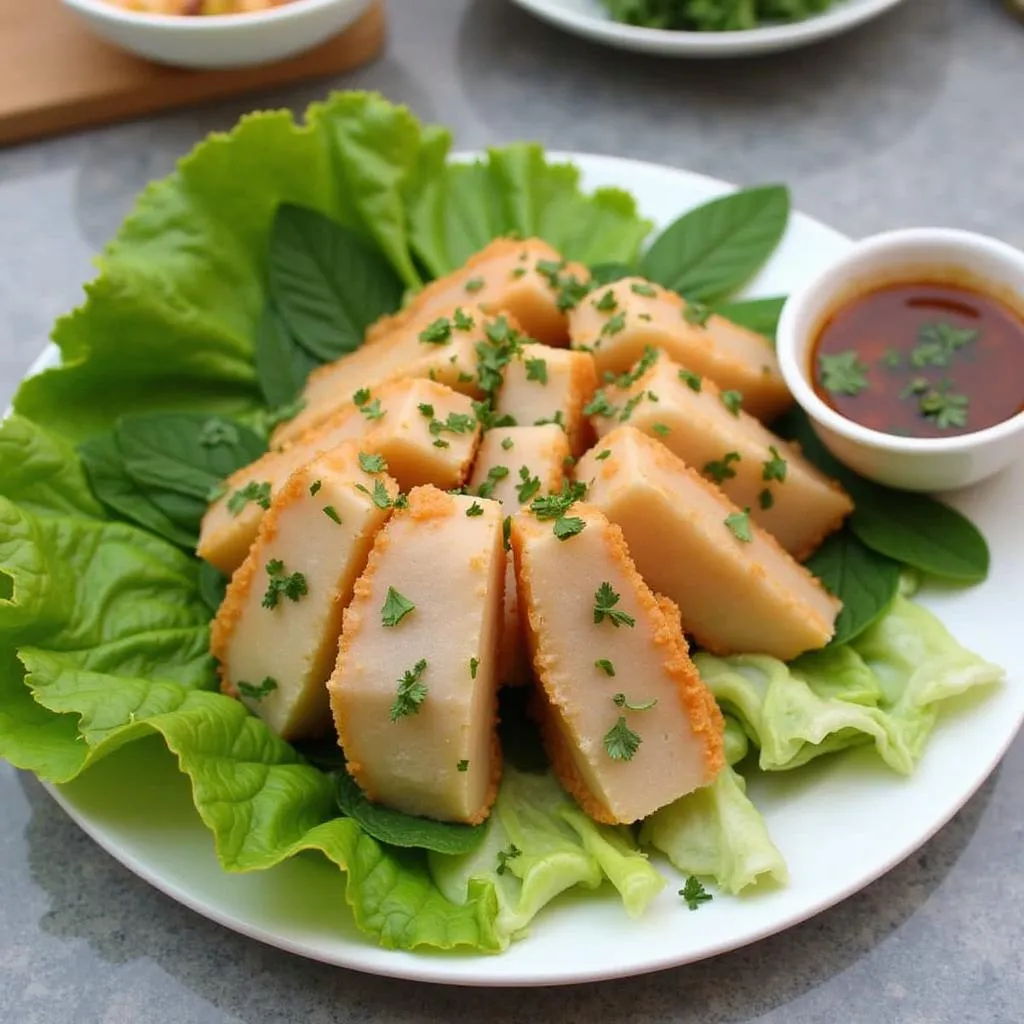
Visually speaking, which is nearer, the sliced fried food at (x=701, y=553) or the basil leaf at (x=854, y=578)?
the sliced fried food at (x=701, y=553)

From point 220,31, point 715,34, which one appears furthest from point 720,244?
point 220,31

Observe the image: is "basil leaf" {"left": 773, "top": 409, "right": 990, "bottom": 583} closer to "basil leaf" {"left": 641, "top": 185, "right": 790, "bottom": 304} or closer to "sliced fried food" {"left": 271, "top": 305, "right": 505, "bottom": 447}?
"basil leaf" {"left": 641, "top": 185, "right": 790, "bottom": 304}

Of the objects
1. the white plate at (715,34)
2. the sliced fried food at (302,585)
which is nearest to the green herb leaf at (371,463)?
the sliced fried food at (302,585)

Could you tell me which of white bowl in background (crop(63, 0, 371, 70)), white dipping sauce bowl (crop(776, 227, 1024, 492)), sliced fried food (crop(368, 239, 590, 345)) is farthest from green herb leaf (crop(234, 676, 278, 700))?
white bowl in background (crop(63, 0, 371, 70))

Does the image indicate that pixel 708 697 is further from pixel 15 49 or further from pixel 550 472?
pixel 15 49

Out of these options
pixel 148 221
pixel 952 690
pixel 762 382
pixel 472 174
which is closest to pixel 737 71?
pixel 472 174

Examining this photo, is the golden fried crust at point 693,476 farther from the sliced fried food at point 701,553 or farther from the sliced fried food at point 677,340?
the sliced fried food at point 677,340

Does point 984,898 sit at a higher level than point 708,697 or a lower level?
lower
